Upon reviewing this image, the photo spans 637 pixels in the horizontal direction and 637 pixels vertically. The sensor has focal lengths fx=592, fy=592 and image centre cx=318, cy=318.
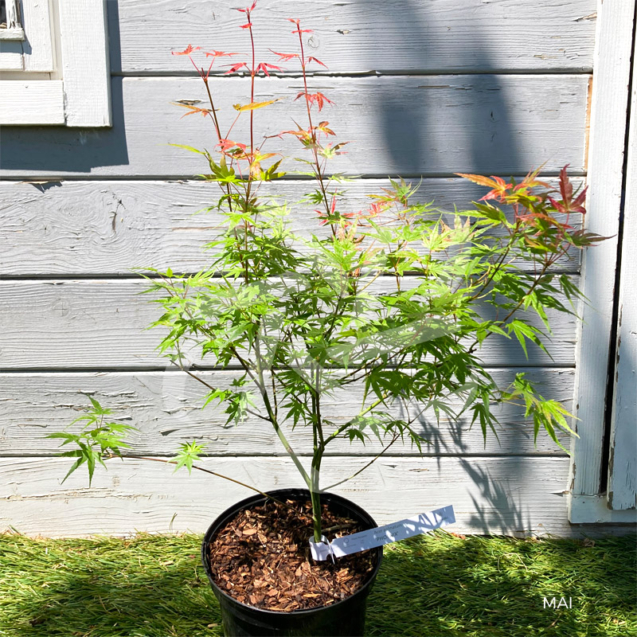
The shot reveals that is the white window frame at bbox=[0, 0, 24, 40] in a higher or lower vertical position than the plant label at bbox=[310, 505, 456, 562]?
higher

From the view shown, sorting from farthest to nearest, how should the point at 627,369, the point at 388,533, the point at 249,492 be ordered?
1. the point at 249,492
2. the point at 627,369
3. the point at 388,533

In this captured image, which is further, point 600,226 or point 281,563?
point 600,226

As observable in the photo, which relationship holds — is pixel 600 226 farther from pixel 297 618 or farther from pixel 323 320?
pixel 297 618

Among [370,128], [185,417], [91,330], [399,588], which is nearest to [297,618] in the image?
[399,588]

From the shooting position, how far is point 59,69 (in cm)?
156

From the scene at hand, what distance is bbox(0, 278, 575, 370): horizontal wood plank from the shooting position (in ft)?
5.48

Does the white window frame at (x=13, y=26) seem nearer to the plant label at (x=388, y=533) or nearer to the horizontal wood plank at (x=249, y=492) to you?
the horizontal wood plank at (x=249, y=492)

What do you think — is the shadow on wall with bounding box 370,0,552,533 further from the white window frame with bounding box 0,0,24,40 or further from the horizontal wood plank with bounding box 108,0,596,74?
the white window frame with bounding box 0,0,24,40

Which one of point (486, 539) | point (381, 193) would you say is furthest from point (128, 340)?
point (486, 539)

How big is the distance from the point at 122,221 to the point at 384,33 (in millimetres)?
859

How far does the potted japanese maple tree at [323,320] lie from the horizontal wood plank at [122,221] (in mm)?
61

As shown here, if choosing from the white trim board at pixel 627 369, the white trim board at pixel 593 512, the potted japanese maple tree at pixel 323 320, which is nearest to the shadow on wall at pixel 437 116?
the potted japanese maple tree at pixel 323 320

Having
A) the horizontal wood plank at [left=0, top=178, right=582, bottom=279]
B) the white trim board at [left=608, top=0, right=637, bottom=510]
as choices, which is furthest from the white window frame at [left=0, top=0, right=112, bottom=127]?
the white trim board at [left=608, top=0, right=637, bottom=510]

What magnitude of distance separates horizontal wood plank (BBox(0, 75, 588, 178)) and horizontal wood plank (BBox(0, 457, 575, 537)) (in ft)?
2.83
